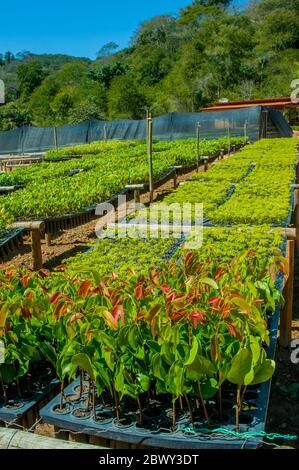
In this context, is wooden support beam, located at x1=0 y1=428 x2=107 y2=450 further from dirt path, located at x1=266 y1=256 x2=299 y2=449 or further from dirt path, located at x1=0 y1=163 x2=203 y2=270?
dirt path, located at x1=0 y1=163 x2=203 y2=270

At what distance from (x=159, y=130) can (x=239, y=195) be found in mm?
17667

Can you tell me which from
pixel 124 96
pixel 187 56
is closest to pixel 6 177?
pixel 124 96

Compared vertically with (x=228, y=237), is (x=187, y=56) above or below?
above

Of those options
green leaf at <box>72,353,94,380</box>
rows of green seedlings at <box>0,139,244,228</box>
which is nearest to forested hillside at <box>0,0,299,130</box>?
rows of green seedlings at <box>0,139,244,228</box>

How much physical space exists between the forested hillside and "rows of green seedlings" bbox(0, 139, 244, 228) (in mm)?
25966

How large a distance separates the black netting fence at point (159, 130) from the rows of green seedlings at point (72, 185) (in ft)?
26.1

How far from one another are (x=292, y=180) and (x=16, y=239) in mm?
5141

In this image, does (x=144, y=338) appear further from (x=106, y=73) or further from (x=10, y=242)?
(x=106, y=73)

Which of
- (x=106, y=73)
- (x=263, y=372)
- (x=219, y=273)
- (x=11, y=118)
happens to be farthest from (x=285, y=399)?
(x=106, y=73)

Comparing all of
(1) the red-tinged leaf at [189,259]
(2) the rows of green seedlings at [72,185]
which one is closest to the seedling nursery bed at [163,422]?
(1) the red-tinged leaf at [189,259]

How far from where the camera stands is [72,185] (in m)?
9.85

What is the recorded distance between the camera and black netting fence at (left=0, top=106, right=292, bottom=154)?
2320 centimetres
